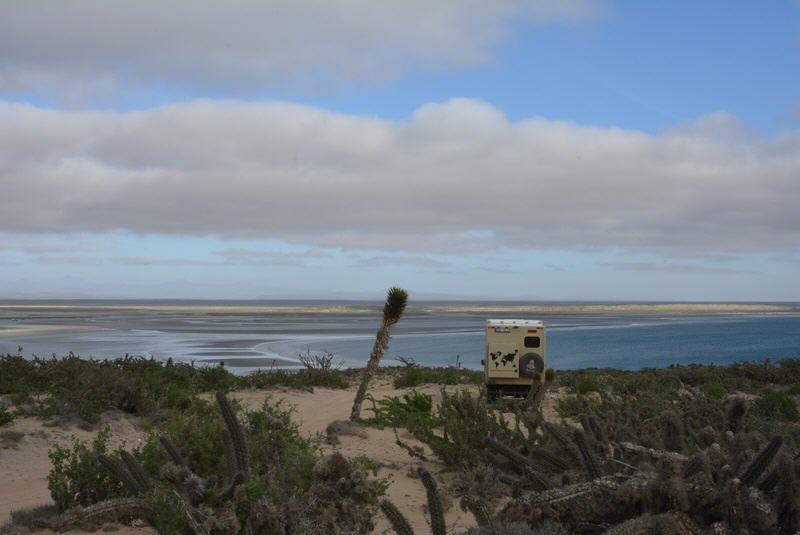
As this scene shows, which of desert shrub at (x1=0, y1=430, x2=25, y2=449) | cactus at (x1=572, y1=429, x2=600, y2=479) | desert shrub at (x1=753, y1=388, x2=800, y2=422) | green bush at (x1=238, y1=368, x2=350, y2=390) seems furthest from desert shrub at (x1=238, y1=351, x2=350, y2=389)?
cactus at (x1=572, y1=429, x2=600, y2=479)

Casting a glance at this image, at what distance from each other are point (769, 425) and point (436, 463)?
4.78 meters

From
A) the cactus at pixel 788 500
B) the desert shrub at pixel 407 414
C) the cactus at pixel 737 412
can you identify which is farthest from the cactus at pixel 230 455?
the desert shrub at pixel 407 414

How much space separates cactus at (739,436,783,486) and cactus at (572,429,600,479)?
113 centimetres

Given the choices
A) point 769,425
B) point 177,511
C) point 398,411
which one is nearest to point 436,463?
point 398,411

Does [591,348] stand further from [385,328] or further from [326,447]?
[326,447]

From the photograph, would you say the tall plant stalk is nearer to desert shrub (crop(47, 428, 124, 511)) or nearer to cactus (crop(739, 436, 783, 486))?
desert shrub (crop(47, 428, 124, 511))

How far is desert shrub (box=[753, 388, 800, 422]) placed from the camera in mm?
15297

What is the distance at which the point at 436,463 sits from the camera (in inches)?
438

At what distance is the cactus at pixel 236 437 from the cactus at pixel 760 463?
3.51m

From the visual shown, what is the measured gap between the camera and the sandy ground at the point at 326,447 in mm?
8150

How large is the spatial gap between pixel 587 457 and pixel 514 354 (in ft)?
43.7

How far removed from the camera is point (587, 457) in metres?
5.53

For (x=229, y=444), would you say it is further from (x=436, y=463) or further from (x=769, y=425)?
(x=769, y=425)

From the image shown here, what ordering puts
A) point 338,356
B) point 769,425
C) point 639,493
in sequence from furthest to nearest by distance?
point 338,356 < point 769,425 < point 639,493
